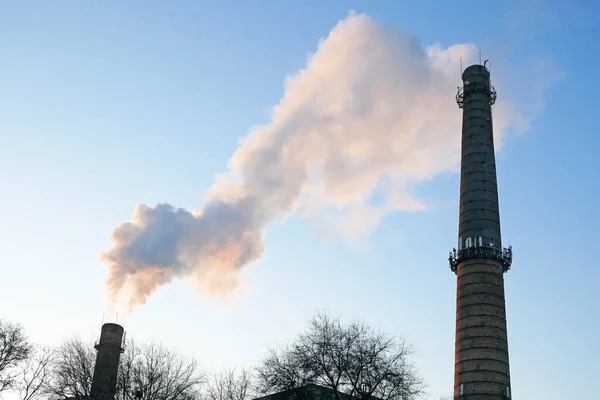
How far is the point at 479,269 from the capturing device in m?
43.9

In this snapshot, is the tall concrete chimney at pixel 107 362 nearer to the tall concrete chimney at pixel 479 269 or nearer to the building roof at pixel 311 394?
the building roof at pixel 311 394

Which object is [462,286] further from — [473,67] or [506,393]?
[473,67]

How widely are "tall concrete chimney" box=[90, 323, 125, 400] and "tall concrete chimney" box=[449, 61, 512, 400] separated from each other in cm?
2316

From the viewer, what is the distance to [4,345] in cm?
4950

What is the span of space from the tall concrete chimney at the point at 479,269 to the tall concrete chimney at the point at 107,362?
76.0 ft

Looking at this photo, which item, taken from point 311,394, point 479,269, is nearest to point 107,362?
point 311,394

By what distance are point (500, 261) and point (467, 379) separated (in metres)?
8.17

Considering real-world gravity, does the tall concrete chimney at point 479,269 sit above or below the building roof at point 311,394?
above

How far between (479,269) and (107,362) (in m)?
26.7

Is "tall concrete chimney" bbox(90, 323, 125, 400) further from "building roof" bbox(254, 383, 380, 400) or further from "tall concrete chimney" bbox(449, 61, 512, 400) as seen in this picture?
"tall concrete chimney" bbox(449, 61, 512, 400)

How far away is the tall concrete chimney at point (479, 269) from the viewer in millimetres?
41625

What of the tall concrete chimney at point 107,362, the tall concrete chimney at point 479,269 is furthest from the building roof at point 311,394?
the tall concrete chimney at point 107,362

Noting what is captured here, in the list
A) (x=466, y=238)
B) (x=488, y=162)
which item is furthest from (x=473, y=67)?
(x=466, y=238)

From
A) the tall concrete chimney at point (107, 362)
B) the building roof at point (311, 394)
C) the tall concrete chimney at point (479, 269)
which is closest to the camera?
the building roof at point (311, 394)
